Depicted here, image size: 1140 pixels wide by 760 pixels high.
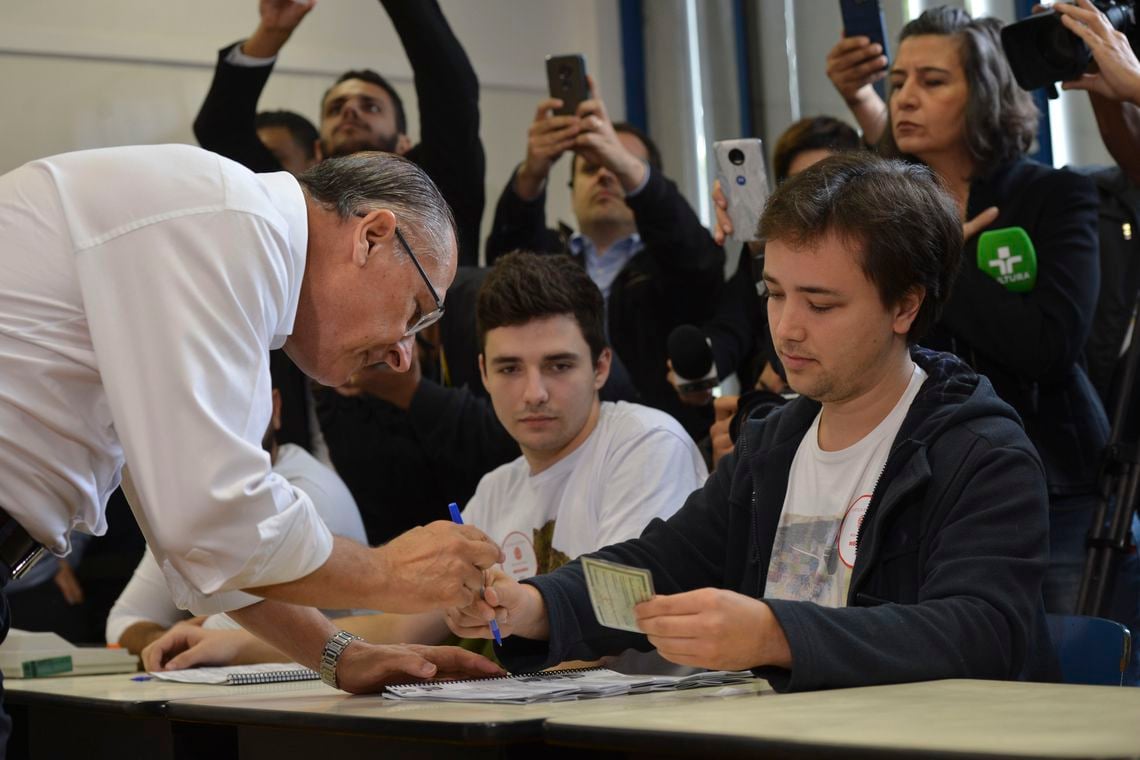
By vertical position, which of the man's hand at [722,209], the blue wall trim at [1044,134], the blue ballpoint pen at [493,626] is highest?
the blue wall trim at [1044,134]

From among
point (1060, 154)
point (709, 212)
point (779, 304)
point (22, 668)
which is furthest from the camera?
point (709, 212)

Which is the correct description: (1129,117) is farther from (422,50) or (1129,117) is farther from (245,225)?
(245,225)

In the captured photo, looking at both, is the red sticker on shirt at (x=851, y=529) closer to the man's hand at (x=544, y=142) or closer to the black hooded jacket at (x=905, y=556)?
the black hooded jacket at (x=905, y=556)

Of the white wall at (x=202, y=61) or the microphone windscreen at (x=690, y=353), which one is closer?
the microphone windscreen at (x=690, y=353)

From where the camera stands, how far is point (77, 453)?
1638 mm

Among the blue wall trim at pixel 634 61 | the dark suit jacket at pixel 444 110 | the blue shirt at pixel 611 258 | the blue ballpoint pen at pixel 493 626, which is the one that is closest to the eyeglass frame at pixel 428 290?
the blue ballpoint pen at pixel 493 626

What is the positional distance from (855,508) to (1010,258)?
0.98 m

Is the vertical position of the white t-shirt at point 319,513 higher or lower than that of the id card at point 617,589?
lower

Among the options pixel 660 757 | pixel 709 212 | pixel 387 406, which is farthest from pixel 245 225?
pixel 709 212

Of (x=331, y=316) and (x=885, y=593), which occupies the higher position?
(x=331, y=316)

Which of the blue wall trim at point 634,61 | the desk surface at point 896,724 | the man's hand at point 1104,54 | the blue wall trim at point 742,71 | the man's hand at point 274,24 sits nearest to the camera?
the desk surface at point 896,724

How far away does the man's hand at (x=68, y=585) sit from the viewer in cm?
430

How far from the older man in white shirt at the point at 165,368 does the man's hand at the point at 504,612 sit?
16cm

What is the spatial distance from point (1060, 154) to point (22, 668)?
322 cm
